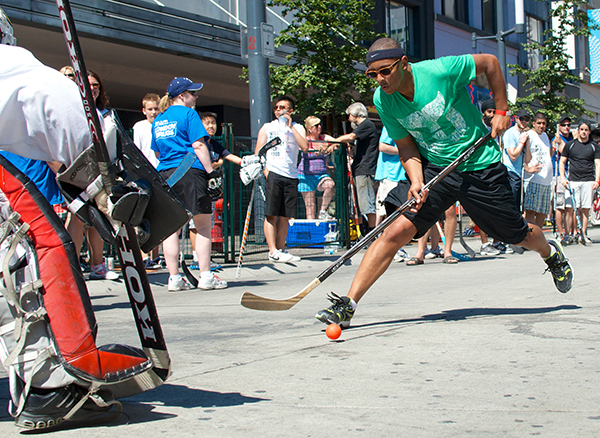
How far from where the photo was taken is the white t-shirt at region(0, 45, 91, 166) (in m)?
2.34

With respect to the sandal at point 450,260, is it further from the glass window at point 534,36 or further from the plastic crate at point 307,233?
the glass window at point 534,36

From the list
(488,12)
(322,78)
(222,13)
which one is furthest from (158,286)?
(488,12)

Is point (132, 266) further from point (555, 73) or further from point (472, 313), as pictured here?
point (555, 73)

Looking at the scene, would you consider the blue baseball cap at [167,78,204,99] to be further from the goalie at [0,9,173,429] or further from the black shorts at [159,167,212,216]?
the goalie at [0,9,173,429]

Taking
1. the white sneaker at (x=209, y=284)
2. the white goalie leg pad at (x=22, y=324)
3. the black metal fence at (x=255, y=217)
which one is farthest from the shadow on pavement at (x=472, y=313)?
the black metal fence at (x=255, y=217)

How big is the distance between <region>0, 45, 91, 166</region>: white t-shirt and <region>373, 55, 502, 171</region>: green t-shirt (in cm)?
245

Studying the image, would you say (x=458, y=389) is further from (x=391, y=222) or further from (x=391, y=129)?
(x=391, y=129)

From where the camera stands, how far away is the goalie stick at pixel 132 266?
92.7 inches

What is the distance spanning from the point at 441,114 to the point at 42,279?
109 inches

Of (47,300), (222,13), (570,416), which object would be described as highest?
(222,13)

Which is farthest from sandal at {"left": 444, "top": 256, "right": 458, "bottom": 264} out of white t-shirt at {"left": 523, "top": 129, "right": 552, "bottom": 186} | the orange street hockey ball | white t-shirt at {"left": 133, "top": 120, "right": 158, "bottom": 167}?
the orange street hockey ball

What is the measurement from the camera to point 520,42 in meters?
28.4

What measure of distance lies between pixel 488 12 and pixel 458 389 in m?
26.1

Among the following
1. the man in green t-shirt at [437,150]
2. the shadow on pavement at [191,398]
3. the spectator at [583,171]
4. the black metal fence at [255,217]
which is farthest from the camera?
the spectator at [583,171]
